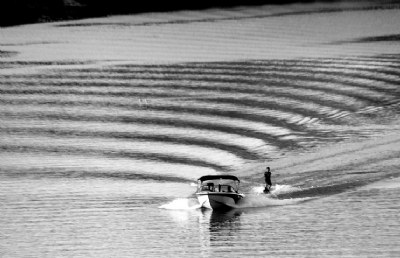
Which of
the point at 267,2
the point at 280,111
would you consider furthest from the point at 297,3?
the point at 280,111

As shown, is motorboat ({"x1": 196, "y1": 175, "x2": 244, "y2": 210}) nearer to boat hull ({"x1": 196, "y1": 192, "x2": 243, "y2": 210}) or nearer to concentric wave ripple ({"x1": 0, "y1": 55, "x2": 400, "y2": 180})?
boat hull ({"x1": 196, "y1": 192, "x2": 243, "y2": 210})

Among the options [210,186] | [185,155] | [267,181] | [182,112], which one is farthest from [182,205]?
[182,112]

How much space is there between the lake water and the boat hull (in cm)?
41

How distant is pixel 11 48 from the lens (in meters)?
67.5

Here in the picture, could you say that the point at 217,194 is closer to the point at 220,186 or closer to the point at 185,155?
the point at 220,186

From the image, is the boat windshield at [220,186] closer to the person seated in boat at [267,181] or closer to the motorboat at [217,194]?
the motorboat at [217,194]

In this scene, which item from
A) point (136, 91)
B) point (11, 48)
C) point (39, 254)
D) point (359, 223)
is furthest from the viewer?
point (11, 48)

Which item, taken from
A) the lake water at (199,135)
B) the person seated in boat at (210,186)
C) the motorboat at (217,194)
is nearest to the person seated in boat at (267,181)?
the lake water at (199,135)

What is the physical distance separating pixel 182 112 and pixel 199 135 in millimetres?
5274

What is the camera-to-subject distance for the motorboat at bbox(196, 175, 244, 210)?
38.5 metres

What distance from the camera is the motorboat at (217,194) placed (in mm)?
38469

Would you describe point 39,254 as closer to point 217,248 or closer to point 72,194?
point 217,248

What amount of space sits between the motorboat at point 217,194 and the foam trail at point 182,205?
30cm

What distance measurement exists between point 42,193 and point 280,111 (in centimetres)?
1568
